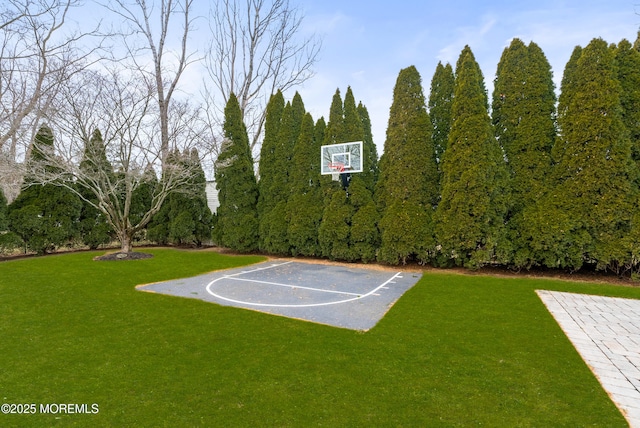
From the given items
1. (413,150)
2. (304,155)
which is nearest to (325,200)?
(304,155)

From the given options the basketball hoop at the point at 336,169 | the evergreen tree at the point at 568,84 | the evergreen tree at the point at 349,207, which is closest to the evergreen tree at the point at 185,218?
the basketball hoop at the point at 336,169

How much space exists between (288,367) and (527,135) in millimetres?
8186

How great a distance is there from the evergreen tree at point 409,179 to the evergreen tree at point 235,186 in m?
5.13

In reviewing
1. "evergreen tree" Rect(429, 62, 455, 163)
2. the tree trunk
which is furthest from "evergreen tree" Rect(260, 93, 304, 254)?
"evergreen tree" Rect(429, 62, 455, 163)

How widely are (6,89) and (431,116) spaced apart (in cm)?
1243

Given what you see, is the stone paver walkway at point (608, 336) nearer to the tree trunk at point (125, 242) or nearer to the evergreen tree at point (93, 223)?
the tree trunk at point (125, 242)

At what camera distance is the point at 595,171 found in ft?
23.6

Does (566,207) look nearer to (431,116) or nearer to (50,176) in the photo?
(431,116)

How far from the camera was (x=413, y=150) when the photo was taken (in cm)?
914

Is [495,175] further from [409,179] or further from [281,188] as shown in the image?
[281,188]

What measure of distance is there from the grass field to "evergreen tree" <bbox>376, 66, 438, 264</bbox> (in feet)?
11.3

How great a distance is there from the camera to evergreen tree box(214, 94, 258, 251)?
38.5ft

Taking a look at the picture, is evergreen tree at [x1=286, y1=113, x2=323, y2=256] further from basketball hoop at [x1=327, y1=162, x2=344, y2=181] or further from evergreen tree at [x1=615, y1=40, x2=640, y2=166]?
evergreen tree at [x1=615, y1=40, x2=640, y2=166]

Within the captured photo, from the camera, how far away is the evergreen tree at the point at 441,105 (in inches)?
365
